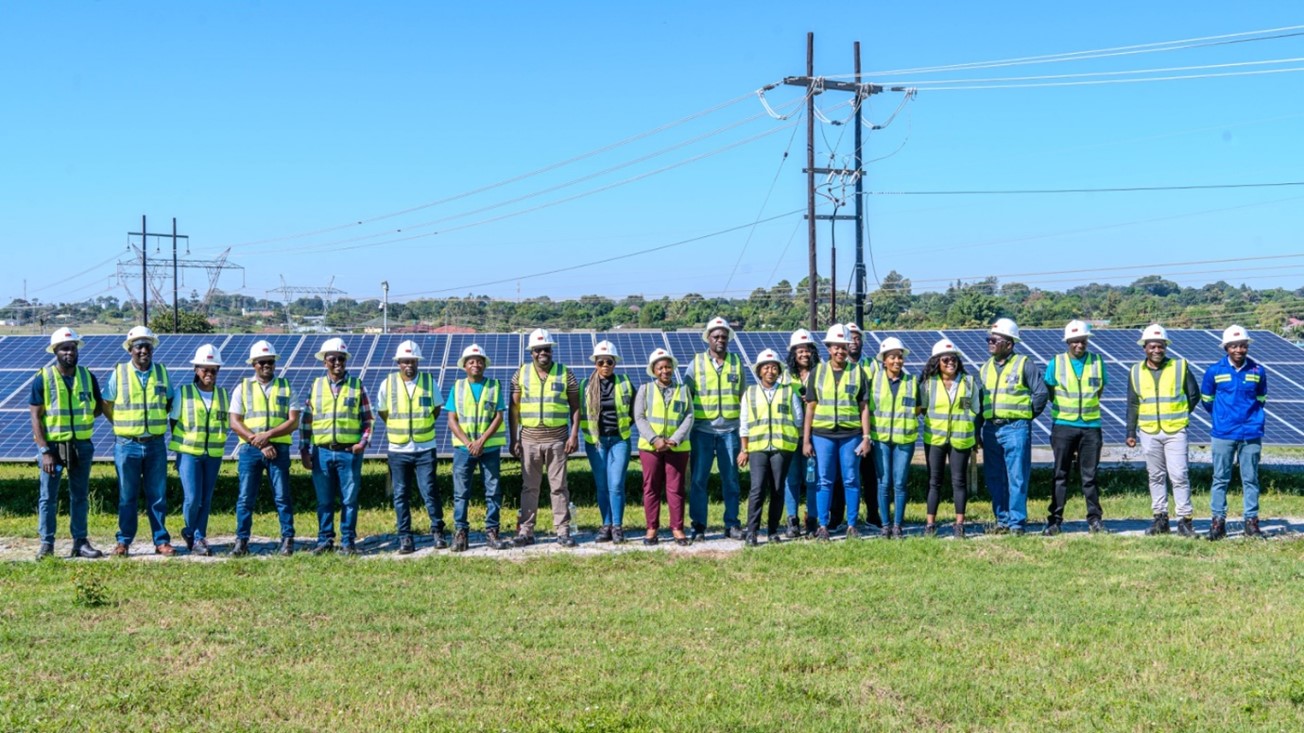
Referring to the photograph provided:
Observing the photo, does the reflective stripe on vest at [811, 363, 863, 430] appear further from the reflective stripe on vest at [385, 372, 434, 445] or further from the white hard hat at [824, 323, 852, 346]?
the reflective stripe on vest at [385, 372, 434, 445]

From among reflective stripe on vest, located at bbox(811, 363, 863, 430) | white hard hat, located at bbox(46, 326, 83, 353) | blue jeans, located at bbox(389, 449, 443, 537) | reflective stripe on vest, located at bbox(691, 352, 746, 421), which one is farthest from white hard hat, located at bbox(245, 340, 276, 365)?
reflective stripe on vest, located at bbox(811, 363, 863, 430)

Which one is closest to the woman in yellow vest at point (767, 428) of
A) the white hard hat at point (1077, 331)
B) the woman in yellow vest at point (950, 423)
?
the woman in yellow vest at point (950, 423)

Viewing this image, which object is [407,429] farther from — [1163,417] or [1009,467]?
[1163,417]

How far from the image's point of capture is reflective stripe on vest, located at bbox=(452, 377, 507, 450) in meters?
10.8

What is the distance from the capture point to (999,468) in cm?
1120

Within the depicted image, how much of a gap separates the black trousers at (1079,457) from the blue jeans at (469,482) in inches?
207

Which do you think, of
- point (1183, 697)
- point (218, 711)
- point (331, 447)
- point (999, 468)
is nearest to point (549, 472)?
point (331, 447)

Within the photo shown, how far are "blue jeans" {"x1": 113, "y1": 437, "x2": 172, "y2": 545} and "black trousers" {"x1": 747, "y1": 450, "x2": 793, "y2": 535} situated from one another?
532cm

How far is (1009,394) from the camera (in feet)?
35.9

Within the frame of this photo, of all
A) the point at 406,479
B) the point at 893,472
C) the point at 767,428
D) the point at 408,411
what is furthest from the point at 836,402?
the point at 406,479

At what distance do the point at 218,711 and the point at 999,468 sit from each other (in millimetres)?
7650

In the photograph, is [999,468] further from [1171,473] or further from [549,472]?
[549,472]

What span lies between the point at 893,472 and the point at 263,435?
582 cm

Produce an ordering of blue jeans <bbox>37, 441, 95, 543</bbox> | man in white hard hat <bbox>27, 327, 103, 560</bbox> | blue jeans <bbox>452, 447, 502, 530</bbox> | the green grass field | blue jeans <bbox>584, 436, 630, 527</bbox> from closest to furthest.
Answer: the green grass field
man in white hard hat <bbox>27, 327, 103, 560</bbox>
blue jeans <bbox>37, 441, 95, 543</bbox>
blue jeans <bbox>452, 447, 502, 530</bbox>
blue jeans <bbox>584, 436, 630, 527</bbox>
